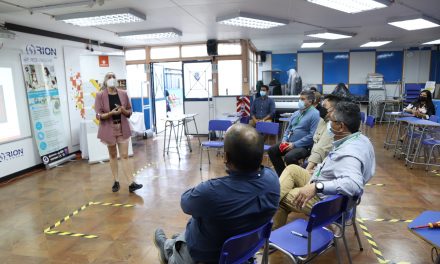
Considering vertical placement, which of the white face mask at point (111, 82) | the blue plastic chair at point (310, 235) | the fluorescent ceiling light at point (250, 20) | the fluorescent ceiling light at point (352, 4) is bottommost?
the blue plastic chair at point (310, 235)

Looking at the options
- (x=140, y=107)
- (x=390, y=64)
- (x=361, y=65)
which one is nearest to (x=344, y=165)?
(x=140, y=107)

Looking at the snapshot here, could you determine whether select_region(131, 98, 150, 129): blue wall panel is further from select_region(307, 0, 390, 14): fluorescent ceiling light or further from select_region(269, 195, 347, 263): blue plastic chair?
select_region(269, 195, 347, 263): blue plastic chair

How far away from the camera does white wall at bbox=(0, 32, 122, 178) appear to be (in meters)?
4.98

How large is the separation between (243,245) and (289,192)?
1146mm

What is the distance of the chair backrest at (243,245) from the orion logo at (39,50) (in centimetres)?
564

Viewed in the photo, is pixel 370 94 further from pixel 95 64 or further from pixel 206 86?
pixel 95 64

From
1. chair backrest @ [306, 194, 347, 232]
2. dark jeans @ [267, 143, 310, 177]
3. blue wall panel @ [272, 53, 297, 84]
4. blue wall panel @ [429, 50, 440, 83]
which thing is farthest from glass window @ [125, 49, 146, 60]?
blue wall panel @ [429, 50, 440, 83]

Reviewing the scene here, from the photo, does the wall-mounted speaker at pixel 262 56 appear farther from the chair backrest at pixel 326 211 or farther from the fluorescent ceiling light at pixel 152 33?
the chair backrest at pixel 326 211

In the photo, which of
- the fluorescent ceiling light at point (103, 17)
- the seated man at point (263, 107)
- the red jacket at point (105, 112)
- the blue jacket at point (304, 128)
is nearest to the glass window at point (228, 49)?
the seated man at point (263, 107)

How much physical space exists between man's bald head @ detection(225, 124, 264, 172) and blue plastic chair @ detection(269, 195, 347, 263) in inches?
22.9

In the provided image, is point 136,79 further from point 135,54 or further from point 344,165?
point 344,165

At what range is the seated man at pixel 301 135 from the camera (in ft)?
12.5

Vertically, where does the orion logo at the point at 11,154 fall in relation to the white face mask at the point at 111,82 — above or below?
below

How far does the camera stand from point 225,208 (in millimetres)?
1355
